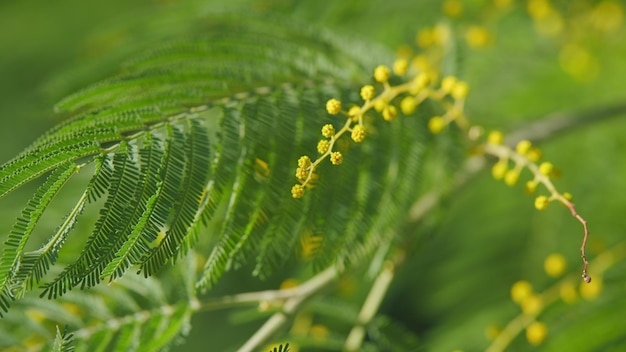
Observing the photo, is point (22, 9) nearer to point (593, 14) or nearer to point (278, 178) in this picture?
point (593, 14)

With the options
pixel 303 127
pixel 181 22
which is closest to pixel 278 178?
pixel 303 127

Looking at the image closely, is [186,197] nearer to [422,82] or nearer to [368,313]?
[422,82]

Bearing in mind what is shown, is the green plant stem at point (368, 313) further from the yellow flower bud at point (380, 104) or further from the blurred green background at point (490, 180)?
the yellow flower bud at point (380, 104)

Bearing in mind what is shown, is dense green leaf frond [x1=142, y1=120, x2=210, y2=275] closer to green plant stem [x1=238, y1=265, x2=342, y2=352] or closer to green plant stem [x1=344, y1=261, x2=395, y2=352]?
green plant stem [x1=238, y1=265, x2=342, y2=352]

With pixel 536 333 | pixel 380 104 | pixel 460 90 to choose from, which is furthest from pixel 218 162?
pixel 536 333

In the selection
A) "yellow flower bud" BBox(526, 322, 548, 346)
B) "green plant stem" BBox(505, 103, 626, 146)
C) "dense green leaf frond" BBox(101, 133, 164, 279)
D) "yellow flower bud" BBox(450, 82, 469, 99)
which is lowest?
"dense green leaf frond" BBox(101, 133, 164, 279)

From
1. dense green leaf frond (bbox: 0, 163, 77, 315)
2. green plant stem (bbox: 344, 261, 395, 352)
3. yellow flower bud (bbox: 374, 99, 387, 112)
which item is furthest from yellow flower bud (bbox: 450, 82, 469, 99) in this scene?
dense green leaf frond (bbox: 0, 163, 77, 315)
